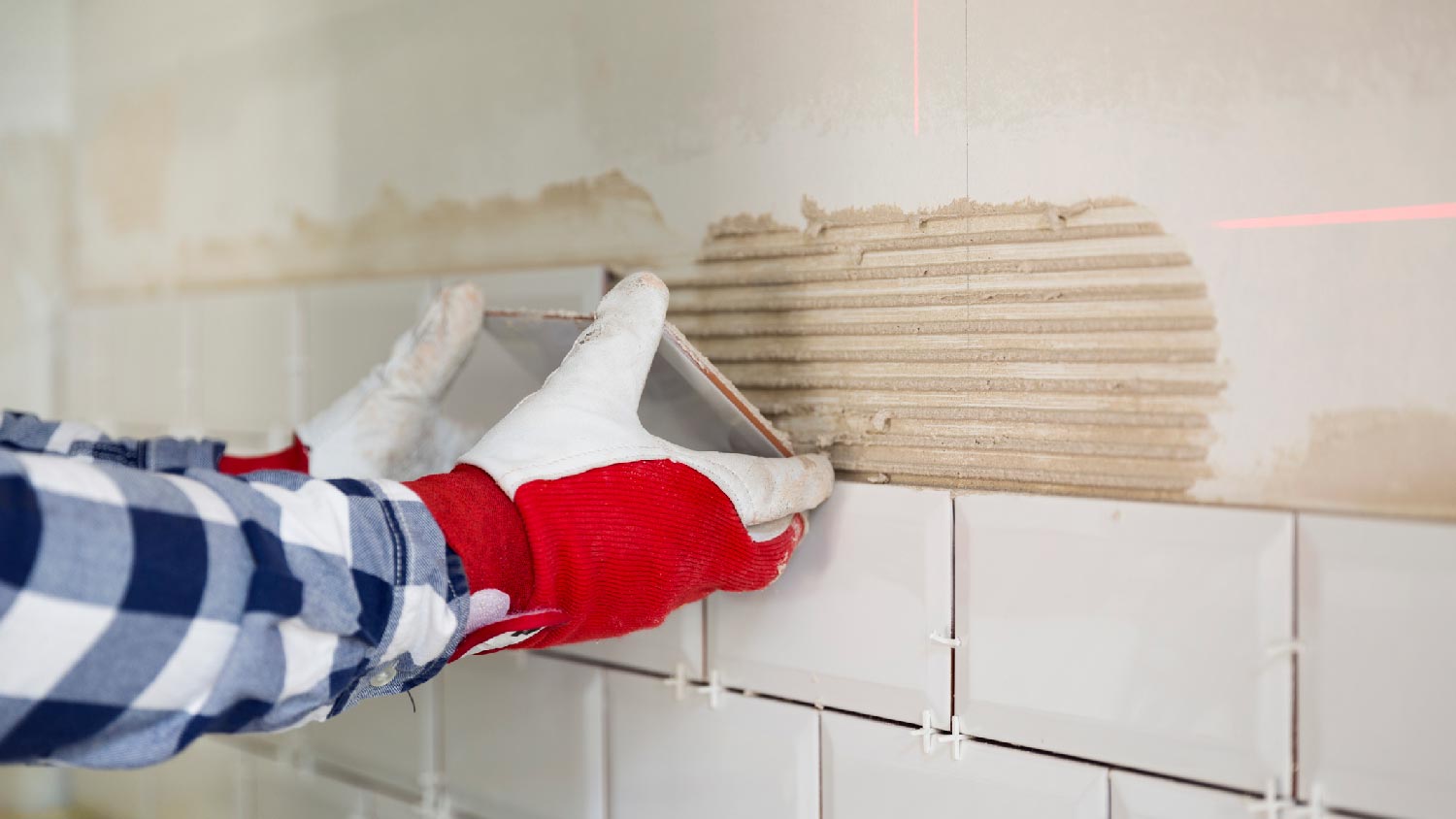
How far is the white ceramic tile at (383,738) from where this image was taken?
5.26 feet

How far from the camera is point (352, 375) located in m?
1.67

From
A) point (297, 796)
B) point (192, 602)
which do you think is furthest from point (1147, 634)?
point (297, 796)

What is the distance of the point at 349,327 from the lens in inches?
65.7

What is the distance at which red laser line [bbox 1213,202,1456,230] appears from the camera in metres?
0.85

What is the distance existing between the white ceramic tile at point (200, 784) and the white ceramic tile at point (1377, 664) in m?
1.78

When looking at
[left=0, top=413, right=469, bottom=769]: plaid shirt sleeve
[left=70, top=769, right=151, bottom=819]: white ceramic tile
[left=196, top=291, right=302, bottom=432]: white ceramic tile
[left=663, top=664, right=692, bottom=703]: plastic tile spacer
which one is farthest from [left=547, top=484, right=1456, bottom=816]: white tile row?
[left=70, top=769, right=151, bottom=819]: white ceramic tile

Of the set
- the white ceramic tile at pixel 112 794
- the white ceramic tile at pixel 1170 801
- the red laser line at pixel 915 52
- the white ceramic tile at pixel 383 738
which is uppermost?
the red laser line at pixel 915 52

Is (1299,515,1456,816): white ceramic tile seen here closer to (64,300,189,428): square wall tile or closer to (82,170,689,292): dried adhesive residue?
(82,170,689,292): dried adhesive residue

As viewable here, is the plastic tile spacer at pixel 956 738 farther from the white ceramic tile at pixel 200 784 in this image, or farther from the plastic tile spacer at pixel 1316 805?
the white ceramic tile at pixel 200 784

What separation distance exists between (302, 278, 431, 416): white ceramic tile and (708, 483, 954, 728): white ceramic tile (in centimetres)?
70

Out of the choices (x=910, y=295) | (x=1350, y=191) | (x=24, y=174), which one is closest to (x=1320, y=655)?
(x=1350, y=191)

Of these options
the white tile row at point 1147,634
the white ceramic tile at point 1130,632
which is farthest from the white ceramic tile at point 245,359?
the white ceramic tile at point 1130,632

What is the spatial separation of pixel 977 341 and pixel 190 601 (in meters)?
0.74

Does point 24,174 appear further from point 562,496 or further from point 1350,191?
point 1350,191
